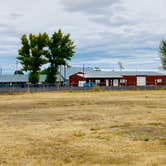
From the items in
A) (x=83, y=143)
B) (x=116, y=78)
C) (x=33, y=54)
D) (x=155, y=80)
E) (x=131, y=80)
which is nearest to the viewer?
(x=83, y=143)

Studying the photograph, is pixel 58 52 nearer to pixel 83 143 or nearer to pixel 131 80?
pixel 131 80

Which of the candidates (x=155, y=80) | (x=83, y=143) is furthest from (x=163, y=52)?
(x=83, y=143)

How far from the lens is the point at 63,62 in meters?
81.8

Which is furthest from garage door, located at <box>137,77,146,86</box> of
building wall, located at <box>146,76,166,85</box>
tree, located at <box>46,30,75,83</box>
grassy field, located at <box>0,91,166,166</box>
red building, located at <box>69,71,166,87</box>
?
grassy field, located at <box>0,91,166,166</box>

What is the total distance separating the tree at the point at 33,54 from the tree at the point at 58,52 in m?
1.96

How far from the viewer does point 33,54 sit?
78438 mm

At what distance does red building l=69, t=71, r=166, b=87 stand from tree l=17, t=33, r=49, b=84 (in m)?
17.3

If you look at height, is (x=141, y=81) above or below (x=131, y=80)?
below

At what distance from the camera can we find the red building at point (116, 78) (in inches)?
3848

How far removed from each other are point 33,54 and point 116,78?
1071 inches

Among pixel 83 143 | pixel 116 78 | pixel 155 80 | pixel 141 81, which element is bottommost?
pixel 83 143

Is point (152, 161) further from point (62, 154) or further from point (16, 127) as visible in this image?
point (16, 127)

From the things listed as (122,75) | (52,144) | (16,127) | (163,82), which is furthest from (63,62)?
(52,144)

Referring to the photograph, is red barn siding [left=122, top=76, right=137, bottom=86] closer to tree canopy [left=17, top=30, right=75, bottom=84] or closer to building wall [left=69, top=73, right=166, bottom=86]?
building wall [left=69, top=73, right=166, bottom=86]
